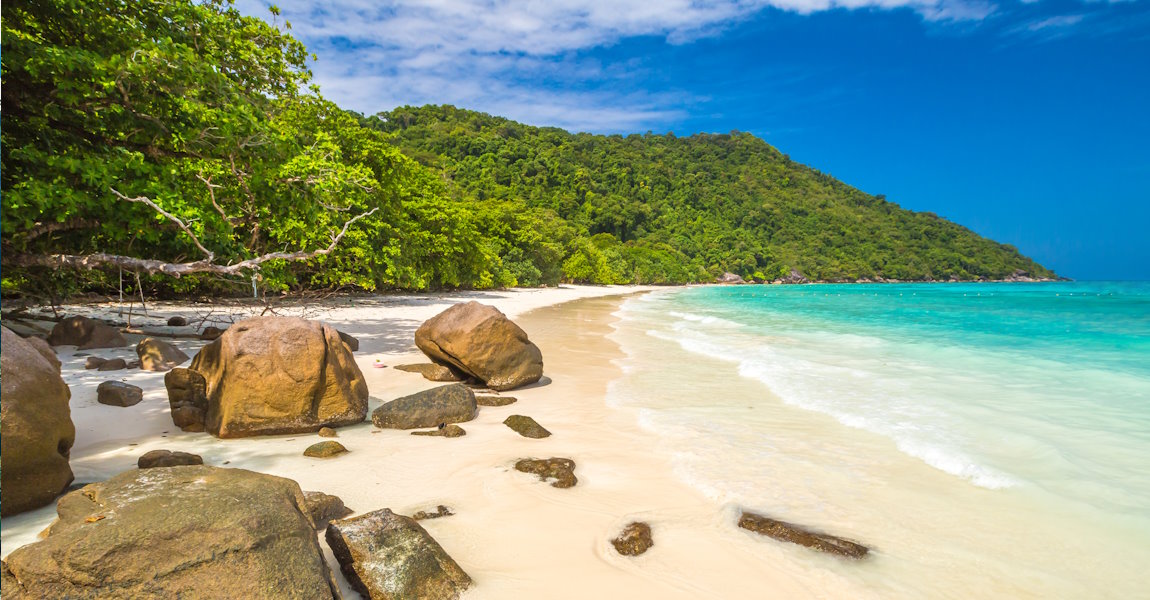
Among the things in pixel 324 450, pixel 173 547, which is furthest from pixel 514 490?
pixel 173 547

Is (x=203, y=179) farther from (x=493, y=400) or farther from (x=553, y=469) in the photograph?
(x=553, y=469)

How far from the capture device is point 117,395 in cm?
587

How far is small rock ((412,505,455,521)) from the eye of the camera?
3.77 metres

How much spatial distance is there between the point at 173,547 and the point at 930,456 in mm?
6600

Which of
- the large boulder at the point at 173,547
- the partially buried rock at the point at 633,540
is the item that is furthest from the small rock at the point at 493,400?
the large boulder at the point at 173,547

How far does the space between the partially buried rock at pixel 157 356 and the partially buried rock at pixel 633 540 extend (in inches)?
289

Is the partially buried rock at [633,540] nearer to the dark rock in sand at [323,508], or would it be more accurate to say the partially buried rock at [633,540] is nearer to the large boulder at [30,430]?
the dark rock in sand at [323,508]

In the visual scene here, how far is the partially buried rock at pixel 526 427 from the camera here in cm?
577

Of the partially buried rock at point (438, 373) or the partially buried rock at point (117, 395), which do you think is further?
the partially buried rock at point (438, 373)

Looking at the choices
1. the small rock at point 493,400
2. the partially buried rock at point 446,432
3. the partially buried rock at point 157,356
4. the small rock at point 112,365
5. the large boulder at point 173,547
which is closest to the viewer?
the large boulder at point 173,547

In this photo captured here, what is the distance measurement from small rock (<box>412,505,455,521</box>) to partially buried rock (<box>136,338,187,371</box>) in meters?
6.11

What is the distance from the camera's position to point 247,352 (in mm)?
5344

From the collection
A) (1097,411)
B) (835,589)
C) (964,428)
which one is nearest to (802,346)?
(1097,411)

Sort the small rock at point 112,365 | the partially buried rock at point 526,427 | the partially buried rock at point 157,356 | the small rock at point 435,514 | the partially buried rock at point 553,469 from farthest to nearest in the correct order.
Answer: the partially buried rock at point 157,356
the small rock at point 112,365
the partially buried rock at point 526,427
the partially buried rock at point 553,469
the small rock at point 435,514
